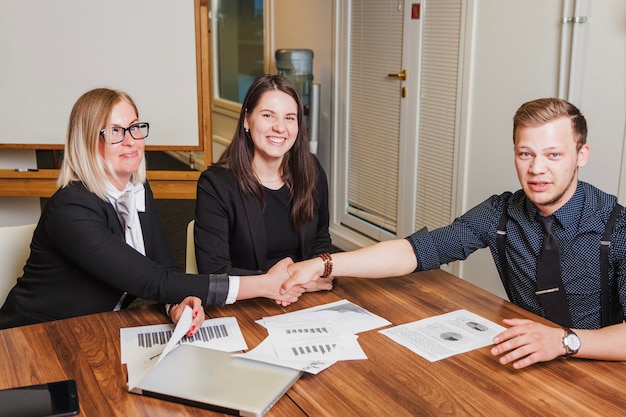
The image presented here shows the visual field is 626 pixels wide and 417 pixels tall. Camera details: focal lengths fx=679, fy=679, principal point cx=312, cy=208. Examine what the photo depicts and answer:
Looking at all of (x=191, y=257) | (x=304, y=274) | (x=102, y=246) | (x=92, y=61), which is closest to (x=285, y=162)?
(x=191, y=257)

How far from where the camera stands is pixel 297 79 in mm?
4512

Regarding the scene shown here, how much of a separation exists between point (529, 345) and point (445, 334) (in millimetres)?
235

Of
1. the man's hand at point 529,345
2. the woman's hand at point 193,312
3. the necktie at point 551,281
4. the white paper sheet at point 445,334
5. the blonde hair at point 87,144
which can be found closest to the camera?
the man's hand at point 529,345

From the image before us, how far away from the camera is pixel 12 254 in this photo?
2.13m

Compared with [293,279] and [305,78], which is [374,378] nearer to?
[293,279]

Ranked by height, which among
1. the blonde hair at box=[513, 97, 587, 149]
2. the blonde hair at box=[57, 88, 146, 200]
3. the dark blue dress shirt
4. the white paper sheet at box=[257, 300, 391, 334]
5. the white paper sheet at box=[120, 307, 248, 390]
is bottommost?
the white paper sheet at box=[120, 307, 248, 390]

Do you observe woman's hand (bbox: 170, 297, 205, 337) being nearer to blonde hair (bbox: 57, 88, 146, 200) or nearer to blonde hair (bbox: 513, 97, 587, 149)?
blonde hair (bbox: 57, 88, 146, 200)

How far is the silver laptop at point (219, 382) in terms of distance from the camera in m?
1.33

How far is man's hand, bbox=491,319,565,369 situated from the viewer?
1.46 m

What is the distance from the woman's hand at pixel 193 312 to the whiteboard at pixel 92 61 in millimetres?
1944

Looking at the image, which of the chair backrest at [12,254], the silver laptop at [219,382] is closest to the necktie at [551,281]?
the silver laptop at [219,382]

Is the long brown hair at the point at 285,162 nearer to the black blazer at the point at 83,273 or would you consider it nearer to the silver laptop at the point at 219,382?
the black blazer at the point at 83,273

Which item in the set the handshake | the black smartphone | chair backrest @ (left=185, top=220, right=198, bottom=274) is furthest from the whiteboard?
the black smartphone

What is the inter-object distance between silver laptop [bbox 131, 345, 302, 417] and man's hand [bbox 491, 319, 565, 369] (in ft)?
1.49
